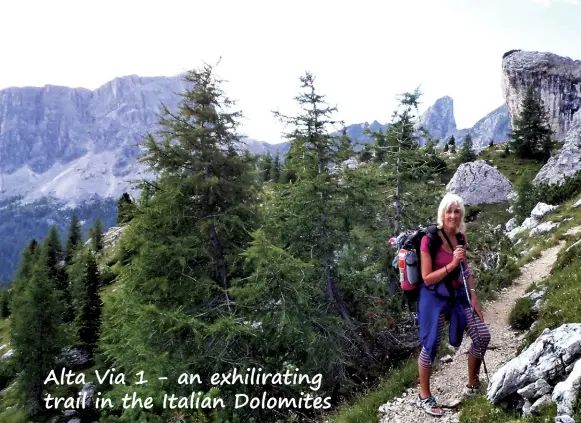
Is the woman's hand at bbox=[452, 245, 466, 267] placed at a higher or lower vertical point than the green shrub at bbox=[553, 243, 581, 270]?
higher

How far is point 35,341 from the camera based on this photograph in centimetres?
3012

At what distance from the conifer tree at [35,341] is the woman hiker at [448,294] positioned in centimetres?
3333

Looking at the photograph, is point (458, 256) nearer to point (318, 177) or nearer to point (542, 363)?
point (542, 363)

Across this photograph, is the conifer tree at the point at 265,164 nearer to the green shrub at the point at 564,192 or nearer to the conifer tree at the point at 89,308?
the conifer tree at the point at 89,308

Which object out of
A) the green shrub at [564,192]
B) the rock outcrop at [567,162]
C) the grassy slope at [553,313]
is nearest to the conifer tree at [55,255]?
the green shrub at [564,192]

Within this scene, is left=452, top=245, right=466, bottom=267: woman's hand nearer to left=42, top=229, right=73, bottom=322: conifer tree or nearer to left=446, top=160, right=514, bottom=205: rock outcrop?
left=446, top=160, right=514, bottom=205: rock outcrop

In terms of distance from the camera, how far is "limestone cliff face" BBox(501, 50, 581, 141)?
74.8 metres

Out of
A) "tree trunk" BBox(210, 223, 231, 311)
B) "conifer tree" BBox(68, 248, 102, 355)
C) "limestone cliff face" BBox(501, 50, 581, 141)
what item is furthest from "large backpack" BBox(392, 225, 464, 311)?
"limestone cliff face" BBox(501, 50, 581, 141)

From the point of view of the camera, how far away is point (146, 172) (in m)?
11.9

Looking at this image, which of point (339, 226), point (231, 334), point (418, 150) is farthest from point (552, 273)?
point (418, 150)

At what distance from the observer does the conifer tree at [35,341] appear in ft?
99.1

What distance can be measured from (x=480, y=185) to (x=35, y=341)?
4755cm

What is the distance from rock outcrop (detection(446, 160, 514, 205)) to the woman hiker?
140 ft

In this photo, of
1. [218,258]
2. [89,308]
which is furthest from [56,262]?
[218,258]
